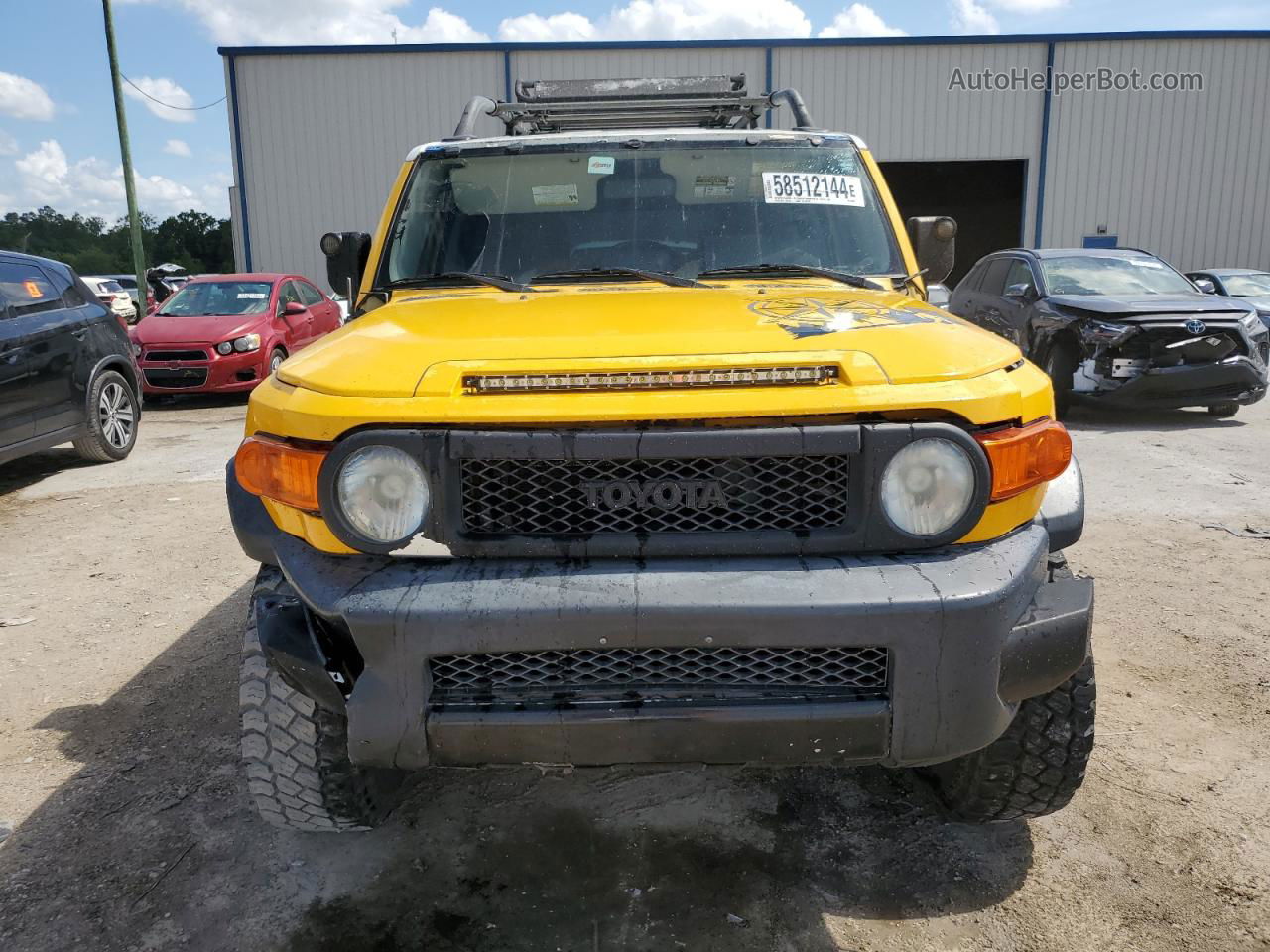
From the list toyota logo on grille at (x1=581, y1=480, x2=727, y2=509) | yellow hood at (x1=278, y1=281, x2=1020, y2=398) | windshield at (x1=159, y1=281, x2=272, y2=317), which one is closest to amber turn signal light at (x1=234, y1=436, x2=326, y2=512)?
yellow hood at (x1=278, y1=281, x2=1020, y2=398)

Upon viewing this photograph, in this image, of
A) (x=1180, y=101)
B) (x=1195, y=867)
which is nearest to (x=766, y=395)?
(x=1195, y=867)

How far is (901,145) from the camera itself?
1992cm

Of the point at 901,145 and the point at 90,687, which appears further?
the point at 901,145

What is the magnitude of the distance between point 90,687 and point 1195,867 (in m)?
3.68

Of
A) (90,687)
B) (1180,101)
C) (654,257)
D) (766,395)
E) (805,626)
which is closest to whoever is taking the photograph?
(805,626)

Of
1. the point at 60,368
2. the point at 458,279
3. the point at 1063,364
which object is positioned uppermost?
the point at 458,279

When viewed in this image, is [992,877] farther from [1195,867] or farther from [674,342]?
[674,342]

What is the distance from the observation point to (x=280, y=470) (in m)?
2.10

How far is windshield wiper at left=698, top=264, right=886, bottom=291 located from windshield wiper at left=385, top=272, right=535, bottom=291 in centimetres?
61

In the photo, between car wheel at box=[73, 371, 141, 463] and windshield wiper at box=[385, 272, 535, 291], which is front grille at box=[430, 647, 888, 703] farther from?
car wheel at box=[73, 371, 141, 463]

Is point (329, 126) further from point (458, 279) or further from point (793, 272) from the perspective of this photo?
point (793, 272)

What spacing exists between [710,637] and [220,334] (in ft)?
33.7

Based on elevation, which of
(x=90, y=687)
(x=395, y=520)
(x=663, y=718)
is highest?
(x=395, y=520)

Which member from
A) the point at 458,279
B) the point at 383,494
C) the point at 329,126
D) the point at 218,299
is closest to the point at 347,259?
the point at 458,279
